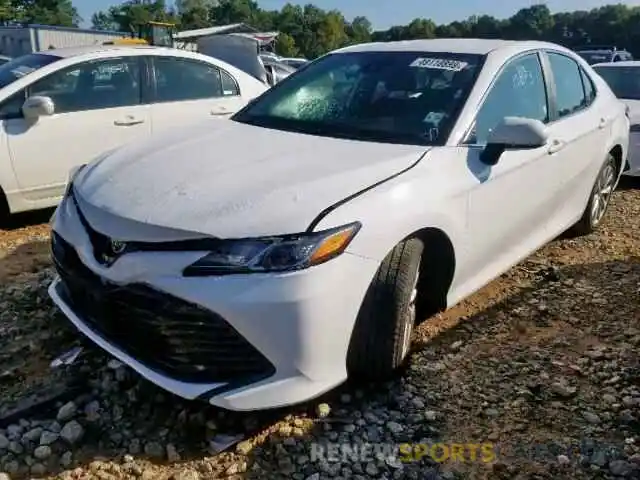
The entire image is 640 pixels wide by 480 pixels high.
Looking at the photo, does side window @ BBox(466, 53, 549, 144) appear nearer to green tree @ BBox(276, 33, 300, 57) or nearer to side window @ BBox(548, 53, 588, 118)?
side window @ BBox(548, 53, 588, 118)

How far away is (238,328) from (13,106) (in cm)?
365

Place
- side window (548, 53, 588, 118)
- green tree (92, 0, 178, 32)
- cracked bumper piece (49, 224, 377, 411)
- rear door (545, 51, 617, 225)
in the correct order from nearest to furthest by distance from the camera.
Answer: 1. cracked bumper piece (49, 224, 377, 411)
2. rear door (545, 51, 617, 225)
3. side window (548, 53, 588, 118)
4. green tree (92, 0, 178, 32)

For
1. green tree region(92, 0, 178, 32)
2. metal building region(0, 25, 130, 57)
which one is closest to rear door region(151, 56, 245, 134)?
metal building region(0, 25, 130, 57)

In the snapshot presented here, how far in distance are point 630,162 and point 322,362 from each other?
575 cm

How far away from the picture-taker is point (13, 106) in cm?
508

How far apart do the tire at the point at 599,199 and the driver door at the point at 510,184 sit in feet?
3.36

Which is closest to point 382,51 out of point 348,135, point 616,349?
point 348,135

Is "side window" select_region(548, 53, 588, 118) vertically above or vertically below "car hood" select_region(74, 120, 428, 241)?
above

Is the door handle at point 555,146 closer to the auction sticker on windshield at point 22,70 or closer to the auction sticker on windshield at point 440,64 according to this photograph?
the auction sticker on windshield at point 440,64

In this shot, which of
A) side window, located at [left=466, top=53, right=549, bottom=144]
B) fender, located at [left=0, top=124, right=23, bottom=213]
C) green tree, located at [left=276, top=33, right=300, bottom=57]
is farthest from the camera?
green tree, located at [left=276, top=33, right=300, bottom=57]

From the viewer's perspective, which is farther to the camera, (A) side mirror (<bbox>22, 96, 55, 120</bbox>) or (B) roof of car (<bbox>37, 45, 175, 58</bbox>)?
(B) roof of car (<bbox>37, 45, 175, 58</bbox>)

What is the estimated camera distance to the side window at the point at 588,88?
15.4 ft

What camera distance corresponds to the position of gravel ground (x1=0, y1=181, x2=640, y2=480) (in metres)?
2.49

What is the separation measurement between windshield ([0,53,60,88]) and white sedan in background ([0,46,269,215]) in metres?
0.01
